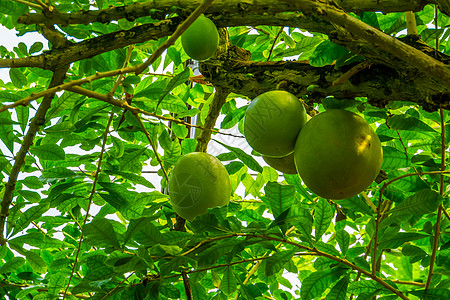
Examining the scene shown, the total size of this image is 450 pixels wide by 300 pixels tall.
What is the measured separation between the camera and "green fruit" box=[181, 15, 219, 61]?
1082 millimetres

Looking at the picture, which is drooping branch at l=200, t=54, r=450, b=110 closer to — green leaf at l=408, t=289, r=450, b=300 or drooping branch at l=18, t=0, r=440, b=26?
drooping branch at l=18, t=0, r=440, b=26

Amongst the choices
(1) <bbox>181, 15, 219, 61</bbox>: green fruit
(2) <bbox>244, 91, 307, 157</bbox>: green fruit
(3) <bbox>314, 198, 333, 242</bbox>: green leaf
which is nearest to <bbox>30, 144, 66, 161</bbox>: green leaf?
(1) <bbox>181, 15, 219, 61</bbox>: green fruit

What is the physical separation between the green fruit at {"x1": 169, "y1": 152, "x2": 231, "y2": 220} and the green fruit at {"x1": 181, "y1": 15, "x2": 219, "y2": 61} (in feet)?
0.99

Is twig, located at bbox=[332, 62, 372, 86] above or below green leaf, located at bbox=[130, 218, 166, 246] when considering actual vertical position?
below

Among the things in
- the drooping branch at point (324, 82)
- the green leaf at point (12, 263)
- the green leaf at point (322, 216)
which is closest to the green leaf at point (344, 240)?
the green leaf at point (322, 216)

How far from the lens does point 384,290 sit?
3.89 feet

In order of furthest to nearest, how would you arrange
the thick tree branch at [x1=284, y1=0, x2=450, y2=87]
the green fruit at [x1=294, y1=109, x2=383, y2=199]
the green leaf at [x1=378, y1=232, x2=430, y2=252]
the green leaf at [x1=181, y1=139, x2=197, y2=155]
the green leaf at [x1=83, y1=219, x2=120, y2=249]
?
the green leaf at [x1=181, y1=139, x2=197, y2=155] < the green leaf at [x1=378, y1=232, x2=430, y2=252] < the green leaf at [x1=83, y1=219, x2=120, y2=249] < the green fruit at [x1=294, y1=109, x2=383, y2=199] < the thick tree branch at [x1=284, y1=0, x2=450, y2=87]

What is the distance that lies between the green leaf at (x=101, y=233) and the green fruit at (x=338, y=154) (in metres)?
0.43

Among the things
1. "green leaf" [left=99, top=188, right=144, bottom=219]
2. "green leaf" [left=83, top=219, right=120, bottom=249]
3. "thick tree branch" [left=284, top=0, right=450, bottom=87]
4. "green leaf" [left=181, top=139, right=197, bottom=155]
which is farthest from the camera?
"green leaf" [left=181, top=139, right=197, bottom=155]

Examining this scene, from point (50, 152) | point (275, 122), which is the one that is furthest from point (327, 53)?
point (50, 152)

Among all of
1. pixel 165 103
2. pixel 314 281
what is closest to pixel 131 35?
pixel 165 103

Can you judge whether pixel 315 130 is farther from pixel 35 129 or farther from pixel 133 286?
pixel 35 129

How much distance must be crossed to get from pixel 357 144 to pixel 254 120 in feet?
0.77

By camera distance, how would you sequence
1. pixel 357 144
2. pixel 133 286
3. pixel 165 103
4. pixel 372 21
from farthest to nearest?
1. pixel 165 103
2. pixel 133 286
3. pixel 372 21
4. pixel 357 144
